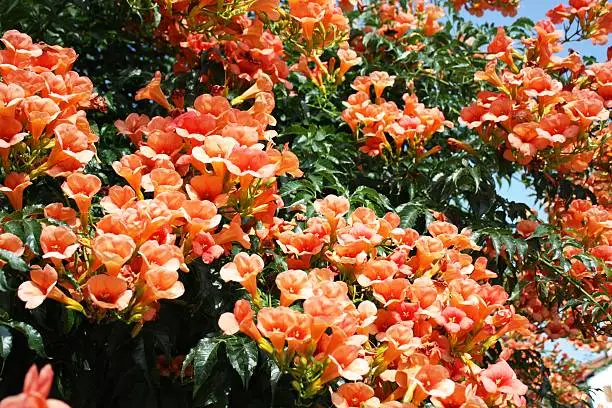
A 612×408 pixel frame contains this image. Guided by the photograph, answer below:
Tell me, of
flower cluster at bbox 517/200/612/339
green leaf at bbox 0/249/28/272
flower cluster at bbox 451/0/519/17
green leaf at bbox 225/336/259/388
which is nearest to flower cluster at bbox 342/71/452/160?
flower cluster at bbox 517/200/612/339

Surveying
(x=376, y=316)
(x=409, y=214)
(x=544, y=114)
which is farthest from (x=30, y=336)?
(x=544, y=114)

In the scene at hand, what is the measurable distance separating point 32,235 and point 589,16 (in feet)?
12.5

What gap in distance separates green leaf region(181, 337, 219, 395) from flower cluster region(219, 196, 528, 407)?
0.11 m

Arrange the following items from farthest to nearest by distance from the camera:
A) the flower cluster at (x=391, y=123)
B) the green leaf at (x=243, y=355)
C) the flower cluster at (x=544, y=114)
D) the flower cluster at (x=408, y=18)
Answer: the flower cluster at (x=408, y=18), the flower cluster at (x=391, y=123), the flower cluster at (x=544, y=114), the green leaf at (x=243, y=355)

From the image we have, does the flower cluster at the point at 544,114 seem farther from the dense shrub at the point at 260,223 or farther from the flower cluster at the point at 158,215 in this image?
the flower cluster at the point at 158,215

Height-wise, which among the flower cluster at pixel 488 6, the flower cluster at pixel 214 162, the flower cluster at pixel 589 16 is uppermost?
the flower cluster at pixel 488 6

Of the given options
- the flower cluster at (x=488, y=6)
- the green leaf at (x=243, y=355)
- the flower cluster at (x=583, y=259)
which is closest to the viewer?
the green leaf at (x=243, y=355)

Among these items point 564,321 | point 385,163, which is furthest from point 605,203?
point 385,163

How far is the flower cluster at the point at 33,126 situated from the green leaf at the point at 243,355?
0.90 m

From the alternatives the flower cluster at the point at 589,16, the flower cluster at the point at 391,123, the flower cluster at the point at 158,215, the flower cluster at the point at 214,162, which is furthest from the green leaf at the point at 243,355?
the flower cluster at the point at 589,16

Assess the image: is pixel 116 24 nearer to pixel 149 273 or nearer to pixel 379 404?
pixel 149 273

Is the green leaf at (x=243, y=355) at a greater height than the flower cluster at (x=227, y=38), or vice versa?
the flower cluster at (x=227, y=38)

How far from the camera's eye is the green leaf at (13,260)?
2086 mm

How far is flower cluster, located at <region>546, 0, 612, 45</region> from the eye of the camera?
4.29 metres
